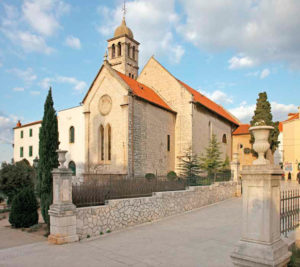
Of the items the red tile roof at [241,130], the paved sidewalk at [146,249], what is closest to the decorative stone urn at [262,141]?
the paved sidewalk at [146,249]

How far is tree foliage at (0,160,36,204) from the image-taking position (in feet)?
51.3

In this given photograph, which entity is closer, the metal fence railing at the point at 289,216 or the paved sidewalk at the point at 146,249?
the paved sidewalk at the point at 146,249

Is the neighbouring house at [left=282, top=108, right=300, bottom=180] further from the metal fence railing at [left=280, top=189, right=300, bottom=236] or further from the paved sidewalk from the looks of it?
the metal fence railing at [left=280, top=189, right=300, bottom=236]

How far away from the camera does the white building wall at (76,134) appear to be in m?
27.8

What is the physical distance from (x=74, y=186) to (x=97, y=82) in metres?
16.0

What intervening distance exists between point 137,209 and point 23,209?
4956 mm

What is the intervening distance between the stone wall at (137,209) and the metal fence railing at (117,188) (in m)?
0.48

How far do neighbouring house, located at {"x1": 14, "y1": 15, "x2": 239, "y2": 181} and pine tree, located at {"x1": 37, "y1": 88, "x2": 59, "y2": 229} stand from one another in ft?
31.6

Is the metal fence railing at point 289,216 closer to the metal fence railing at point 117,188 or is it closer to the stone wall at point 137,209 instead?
the stone wall at point 137,209

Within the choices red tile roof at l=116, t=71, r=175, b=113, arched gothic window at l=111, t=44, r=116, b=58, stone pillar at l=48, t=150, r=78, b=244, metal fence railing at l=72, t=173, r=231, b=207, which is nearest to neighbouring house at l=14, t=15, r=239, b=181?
red tile roof at l=116, t=71, r=175, b=113

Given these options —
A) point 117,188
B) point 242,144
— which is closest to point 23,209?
point 117,188

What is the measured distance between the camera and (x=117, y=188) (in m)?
11.1

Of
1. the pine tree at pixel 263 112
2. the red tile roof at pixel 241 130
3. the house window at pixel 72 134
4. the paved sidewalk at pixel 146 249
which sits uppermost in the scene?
the pine tree at pixel 263 112

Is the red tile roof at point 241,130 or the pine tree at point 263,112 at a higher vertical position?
the pine tree at point 263,112
